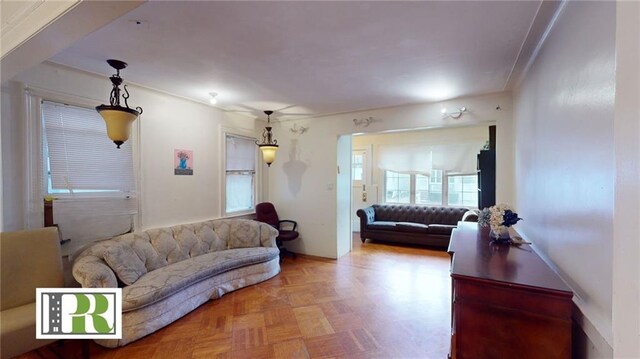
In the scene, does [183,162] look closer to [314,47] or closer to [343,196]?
[314,47]

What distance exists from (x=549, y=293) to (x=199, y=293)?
318 centimetres

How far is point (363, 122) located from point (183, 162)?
9.57ft

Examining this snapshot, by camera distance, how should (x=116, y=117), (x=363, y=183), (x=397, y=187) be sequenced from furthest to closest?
(x=363, y=183) < (x=397, y=187) < (x=116, y=117)

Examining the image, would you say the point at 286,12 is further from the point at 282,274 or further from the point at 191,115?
the point at 282,274

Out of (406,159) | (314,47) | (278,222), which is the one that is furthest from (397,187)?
(314,47)

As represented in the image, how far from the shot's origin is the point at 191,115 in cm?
407

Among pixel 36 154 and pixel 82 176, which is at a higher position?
pixel 36 154

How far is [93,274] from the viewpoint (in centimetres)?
243

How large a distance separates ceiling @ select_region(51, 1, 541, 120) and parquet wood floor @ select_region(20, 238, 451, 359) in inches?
103

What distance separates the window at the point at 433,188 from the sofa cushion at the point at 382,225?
1060 mm

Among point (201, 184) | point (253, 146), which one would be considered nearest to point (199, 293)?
point (201, 184)

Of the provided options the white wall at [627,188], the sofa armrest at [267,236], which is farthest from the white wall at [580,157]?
the sofa armrest at [267,236]

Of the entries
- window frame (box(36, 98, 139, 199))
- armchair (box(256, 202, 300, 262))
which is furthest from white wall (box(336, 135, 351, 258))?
window frame (box(36, 98, 139, 199))

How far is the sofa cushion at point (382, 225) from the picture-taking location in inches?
239
